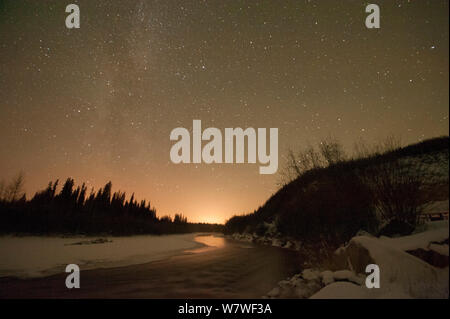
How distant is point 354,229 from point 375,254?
300 inches

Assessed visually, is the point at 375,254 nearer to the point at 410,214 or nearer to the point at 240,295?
the point at 410,214

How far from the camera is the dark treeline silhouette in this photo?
30094 millimetres

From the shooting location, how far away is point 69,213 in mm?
41094

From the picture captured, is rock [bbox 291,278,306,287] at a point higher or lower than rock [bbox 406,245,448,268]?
lower

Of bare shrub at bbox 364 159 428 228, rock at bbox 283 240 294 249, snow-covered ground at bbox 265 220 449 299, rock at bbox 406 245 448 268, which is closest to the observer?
snow-covered ground at bbox 265 220 449 299

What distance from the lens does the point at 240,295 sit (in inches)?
269

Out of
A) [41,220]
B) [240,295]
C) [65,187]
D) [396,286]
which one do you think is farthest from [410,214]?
[65,187]

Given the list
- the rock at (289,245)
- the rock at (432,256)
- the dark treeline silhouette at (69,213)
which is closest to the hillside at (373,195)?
the rock at (432,256)

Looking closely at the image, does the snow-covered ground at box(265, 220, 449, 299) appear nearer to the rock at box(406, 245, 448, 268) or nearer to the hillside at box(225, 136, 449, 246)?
the rock at box(406, 245, 448, 268)

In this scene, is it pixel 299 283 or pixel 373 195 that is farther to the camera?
pixel 373 195

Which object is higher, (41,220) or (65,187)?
(65,187)

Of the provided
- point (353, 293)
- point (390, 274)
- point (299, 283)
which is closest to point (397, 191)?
point (390, 274)

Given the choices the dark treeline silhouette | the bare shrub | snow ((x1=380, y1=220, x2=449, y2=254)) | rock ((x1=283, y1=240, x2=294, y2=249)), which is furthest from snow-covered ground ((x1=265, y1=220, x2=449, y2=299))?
the dark treeline silhouette

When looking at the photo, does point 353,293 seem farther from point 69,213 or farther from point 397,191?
point 69,213
